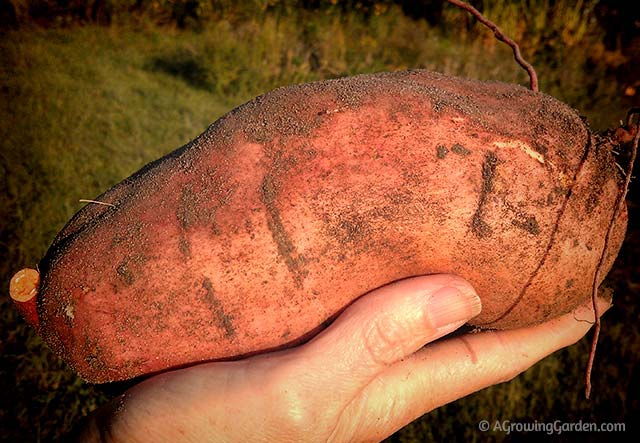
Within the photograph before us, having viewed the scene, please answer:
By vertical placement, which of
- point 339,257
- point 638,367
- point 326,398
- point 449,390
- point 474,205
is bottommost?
point 638,367

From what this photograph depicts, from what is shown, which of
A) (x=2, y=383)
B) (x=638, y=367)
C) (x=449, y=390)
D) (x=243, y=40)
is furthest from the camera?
(x=243, y=40)

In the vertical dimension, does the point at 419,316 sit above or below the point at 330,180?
below

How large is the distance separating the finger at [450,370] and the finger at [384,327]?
0.72ft

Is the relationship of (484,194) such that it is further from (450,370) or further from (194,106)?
(194,106)

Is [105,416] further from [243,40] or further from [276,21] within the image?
[276,21]

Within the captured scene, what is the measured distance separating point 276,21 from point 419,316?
409 centimetres

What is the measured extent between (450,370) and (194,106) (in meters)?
3.09

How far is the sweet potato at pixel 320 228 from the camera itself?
47.5 inches

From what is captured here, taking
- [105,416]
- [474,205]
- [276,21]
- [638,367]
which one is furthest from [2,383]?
[276,21]

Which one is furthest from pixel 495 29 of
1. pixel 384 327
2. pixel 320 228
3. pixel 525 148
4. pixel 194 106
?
pixel 194 106

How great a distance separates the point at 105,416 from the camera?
4.05ft

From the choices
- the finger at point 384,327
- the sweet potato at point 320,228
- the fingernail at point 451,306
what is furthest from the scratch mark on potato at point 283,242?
the fingernail at point 451,306

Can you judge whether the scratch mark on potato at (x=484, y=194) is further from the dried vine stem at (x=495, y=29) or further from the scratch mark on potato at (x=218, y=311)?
the scratch mark on potato at (x=218, y=311)

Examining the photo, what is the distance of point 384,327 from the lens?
1.21m
